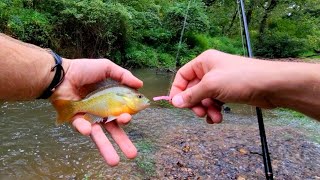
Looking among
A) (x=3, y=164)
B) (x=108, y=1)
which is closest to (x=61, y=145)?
(x=3, y=164)

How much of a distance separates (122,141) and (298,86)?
1.32 m

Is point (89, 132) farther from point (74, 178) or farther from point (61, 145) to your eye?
point (61, 145)

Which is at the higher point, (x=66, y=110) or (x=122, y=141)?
(x=66, y=110)

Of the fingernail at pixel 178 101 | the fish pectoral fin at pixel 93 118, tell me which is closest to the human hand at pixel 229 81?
the fingernail at pixel 178 101

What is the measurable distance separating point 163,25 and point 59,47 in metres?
9.11

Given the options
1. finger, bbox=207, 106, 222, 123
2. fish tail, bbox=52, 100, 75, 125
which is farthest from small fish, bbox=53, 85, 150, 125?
finger, bbox=207, 106, 222, 123

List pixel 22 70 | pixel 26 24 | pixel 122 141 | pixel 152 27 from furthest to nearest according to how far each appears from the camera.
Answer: pixel 152 27 → pixel 26 24 → pixel 22 70 → pixel 122 141

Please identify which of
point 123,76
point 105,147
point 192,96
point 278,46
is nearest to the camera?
point 192,96

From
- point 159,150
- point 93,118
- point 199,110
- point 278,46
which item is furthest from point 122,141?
point 278,46

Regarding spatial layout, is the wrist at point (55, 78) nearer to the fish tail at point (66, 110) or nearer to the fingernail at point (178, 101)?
the fish tail at point (66, 110)

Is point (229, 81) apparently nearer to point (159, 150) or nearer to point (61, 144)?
point (159, 150)

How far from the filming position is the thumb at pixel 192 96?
222cm

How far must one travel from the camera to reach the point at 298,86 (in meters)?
1.98

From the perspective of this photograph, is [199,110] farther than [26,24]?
No
